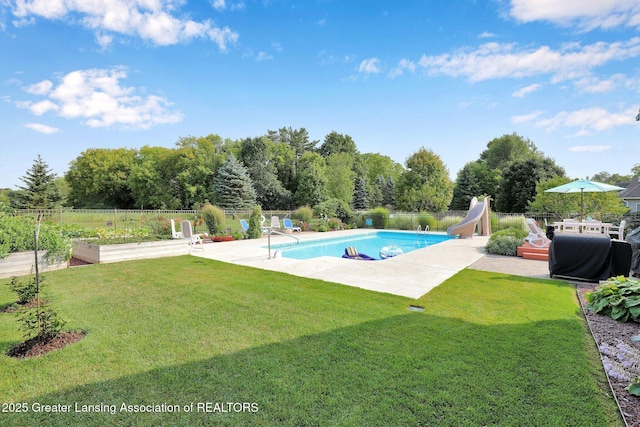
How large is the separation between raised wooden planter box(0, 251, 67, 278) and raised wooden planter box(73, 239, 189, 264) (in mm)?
955

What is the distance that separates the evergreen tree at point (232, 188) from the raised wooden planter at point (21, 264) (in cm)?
1997

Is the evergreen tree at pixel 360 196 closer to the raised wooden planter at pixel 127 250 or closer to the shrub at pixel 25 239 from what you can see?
the raised wooden planter at pixel 127 250

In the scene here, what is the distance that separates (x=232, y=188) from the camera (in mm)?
26406

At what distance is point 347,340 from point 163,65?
13571 mm

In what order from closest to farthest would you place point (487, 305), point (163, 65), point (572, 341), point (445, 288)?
point (572, 341), point (487, 305), point (445, 288), point (163, 65)

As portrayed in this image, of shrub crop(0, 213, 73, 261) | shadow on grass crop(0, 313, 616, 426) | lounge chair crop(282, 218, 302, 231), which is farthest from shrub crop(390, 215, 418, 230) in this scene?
shrub crop(0, 213, 73, 261)

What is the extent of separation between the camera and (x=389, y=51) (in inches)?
446

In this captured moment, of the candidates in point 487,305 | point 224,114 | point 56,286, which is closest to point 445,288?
point 487,305

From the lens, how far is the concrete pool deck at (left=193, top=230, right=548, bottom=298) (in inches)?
206

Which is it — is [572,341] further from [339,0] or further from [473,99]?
[473,99]

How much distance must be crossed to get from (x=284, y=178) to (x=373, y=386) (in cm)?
3404

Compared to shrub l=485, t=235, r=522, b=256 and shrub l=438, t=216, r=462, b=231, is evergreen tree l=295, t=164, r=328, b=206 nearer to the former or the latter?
shrub l=438, t=216, r=462, b=231

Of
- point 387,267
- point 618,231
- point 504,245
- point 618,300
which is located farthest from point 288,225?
point 618,300

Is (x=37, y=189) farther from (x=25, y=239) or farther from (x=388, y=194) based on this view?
(x=388, y=194)
